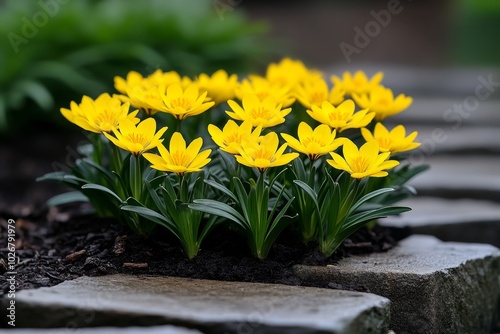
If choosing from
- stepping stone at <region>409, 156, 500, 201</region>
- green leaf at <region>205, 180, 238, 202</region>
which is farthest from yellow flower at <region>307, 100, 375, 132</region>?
stepping stone at <region>409, 156, 500, 201</region>

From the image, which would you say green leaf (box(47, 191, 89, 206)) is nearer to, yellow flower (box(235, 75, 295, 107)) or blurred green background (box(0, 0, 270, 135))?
yellow flower (box(235, 75, 295, 107))

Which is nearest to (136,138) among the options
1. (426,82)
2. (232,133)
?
(232,133)

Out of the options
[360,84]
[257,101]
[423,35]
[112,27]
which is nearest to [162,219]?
[257,101]

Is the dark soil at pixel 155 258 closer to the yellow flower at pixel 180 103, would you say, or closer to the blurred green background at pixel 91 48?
the yellow flower at pixel 180 103

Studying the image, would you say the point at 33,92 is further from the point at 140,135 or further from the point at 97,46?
the point at 140,135

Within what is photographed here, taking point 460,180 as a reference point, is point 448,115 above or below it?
above

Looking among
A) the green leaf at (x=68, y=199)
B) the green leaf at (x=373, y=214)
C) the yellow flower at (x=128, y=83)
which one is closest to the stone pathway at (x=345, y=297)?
the green leaf at (x=373, y=214)
